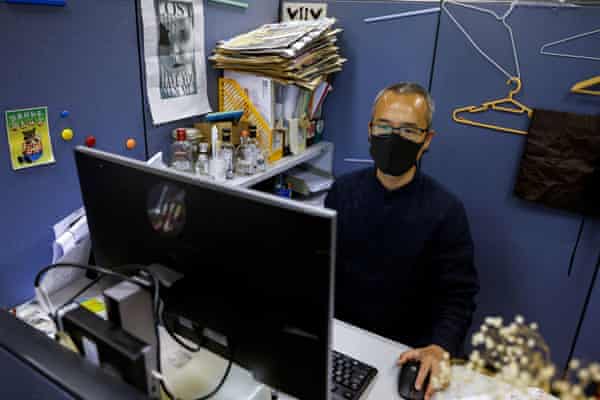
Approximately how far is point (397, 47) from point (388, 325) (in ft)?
3.91

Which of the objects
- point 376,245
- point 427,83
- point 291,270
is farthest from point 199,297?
point 427,83

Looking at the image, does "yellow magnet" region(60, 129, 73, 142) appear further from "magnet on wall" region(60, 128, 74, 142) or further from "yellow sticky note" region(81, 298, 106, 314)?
"yellow sticky note" region(81, 298, 106, 314)

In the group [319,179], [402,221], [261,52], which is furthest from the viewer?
[319,179]

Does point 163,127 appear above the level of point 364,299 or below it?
above

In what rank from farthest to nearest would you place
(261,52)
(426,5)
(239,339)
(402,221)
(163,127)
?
1. (426,5)
2. (261,52)
3. (163,127)
4. (402,221)
5. (239,339)

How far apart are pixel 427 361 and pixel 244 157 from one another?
3.33ft

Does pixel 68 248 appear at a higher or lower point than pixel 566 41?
lower

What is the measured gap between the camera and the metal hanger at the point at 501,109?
5.68ft

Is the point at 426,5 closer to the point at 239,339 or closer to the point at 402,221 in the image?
the point at 402,221

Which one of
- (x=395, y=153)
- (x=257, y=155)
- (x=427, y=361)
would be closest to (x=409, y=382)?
(x=427, y=361)

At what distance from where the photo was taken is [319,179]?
2230 mm

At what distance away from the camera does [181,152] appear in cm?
157

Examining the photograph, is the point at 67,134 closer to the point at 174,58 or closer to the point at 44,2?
the point at 44,2

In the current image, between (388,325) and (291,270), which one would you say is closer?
(291,270)
